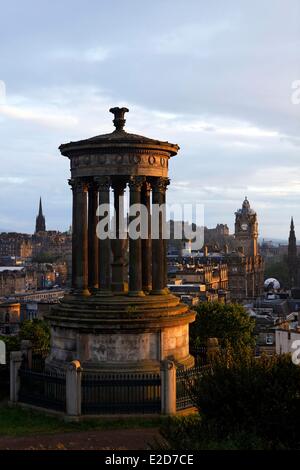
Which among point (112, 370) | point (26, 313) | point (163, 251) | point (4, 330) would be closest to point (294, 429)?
point (112, 370)

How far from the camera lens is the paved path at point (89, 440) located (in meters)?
21.0

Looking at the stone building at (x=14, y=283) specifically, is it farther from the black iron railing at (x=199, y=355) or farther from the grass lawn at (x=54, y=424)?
the grass lawn at (x=54, y=424)

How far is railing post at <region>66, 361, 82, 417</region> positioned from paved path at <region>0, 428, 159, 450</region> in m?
1.47

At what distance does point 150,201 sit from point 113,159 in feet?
11.7

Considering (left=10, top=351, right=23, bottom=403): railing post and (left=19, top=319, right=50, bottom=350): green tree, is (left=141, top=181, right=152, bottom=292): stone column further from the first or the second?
(left=19, top=319, right=50, bottom=350): green tree

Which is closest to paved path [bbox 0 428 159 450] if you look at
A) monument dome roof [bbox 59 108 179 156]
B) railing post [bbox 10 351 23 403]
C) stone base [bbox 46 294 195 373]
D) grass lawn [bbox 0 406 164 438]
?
grass lawn [bbox 0 406 164 438]

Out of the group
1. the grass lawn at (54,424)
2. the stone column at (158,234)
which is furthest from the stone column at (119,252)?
the grass lawn at (54,424)

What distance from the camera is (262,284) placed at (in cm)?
19300

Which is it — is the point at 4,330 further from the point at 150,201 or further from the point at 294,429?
the point at 294,429

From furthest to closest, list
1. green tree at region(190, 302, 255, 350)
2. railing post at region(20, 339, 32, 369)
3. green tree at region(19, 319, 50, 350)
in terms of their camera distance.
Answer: green tree at region(190, 302, 255, 350), green tree at region(19, 319, 50, 350), railing post at region(20, 339, 32, 369)

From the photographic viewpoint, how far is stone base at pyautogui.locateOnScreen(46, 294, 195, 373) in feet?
86.2

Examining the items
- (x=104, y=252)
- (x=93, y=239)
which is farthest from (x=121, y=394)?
(x=93, y=239)

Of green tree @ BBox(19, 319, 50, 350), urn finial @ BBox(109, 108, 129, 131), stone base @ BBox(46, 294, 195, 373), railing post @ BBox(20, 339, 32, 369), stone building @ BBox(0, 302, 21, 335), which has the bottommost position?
stone building @ BBox(0, 302, 21, 335)

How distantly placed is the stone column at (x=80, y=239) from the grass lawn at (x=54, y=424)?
5931mm
